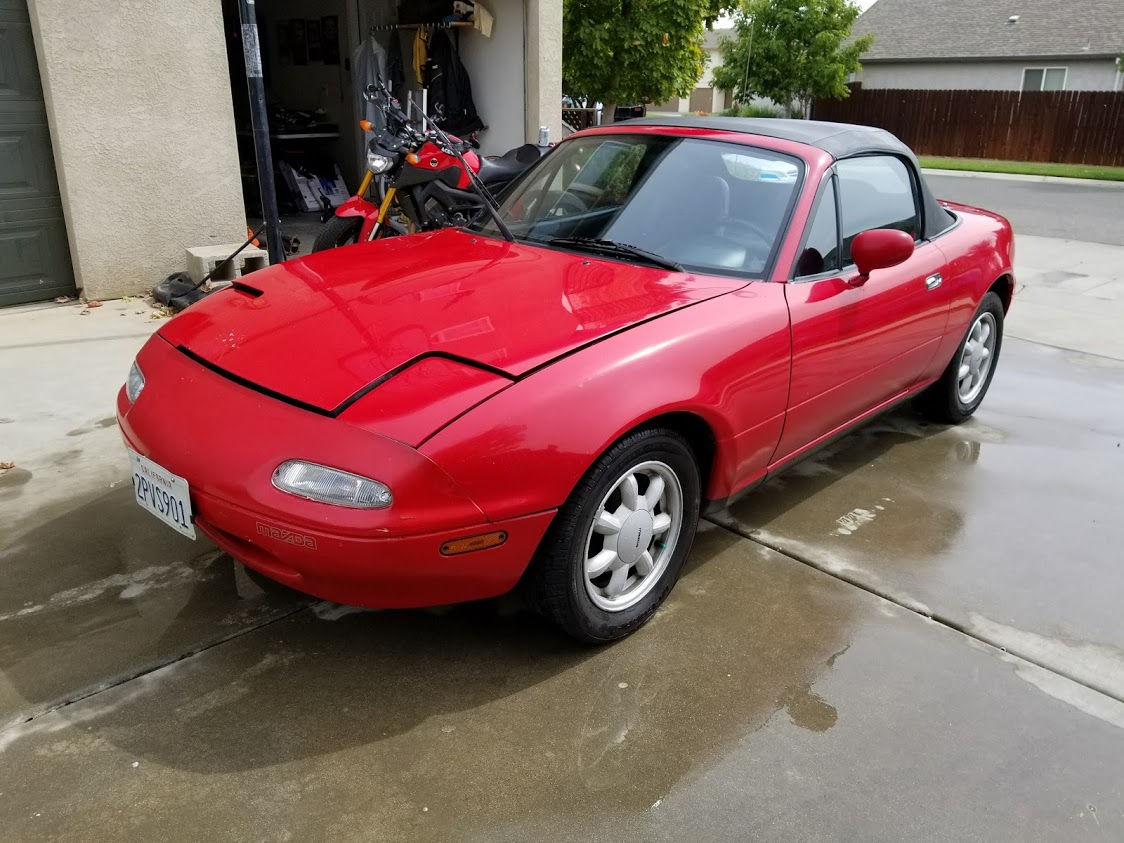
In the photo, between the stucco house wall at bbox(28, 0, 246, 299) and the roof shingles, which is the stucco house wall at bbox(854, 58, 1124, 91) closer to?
the roof shingles

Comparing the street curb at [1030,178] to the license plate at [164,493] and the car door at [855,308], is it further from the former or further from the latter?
the license plate at [164,493]

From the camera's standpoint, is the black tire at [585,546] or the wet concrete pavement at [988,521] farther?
the wet concrete pavement at [988,521]

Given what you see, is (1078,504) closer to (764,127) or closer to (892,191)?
(892,191)

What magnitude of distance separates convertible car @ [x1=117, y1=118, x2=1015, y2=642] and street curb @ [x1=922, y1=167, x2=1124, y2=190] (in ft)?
61.2

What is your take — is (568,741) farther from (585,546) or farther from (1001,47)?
(1001,47)

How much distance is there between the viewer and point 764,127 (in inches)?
146

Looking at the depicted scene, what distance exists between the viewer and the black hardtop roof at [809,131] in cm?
360

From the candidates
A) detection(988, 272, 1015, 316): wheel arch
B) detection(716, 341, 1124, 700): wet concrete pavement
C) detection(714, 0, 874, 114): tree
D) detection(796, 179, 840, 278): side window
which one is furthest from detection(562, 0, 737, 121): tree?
detection(714, 0, 874, 114): tree

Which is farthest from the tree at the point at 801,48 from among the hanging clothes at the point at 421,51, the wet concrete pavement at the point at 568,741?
the wet concrete pavement at the point at 568,741

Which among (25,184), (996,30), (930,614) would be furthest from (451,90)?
(996,30)

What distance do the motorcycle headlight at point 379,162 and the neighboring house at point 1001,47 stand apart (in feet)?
97.8

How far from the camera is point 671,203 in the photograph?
3438mm

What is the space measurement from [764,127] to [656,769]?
2.57m

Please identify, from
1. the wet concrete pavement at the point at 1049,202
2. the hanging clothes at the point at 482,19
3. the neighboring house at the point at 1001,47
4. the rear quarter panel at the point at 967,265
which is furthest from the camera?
the neighboring house at the point at 1001,47
